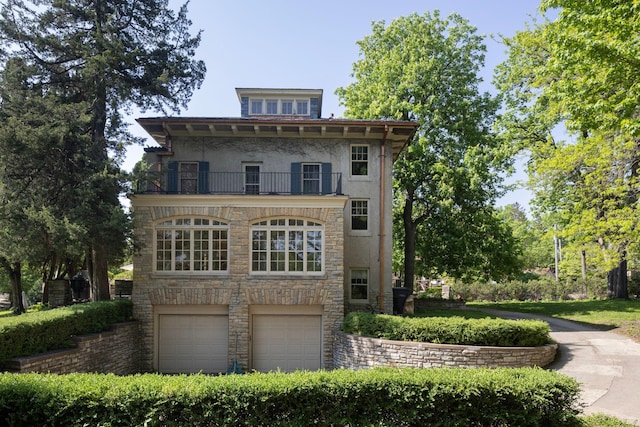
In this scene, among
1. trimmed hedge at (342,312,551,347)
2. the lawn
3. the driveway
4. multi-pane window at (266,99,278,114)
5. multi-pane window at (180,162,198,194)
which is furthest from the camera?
multi-pane window at (266,99,278,114)

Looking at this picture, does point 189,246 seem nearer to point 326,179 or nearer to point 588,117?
point 326,179

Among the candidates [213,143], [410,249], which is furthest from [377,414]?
[410,249]

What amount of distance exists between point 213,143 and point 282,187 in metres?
3.59

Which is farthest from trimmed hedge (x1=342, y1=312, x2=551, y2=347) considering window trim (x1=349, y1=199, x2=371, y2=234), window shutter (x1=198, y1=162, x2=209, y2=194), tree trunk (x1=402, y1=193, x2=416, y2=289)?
tree trunk (x1=402, y1=193, x2=416, y2=289)

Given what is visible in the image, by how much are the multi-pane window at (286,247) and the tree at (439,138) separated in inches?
383

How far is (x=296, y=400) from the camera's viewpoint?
6.86m

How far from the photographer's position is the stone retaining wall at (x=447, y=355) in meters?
11.3

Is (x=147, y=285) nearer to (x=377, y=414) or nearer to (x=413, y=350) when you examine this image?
(x=413, y=350)

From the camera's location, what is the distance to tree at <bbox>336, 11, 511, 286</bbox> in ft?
74.5

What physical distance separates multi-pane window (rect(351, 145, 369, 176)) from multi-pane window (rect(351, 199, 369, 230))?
51.5 inches

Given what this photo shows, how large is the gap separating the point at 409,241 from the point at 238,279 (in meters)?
12.5

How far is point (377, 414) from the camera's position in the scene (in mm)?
7047

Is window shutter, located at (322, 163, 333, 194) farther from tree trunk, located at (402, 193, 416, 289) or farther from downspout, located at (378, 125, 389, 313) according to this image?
tree trunk, located at (402, 193, 416, 289)

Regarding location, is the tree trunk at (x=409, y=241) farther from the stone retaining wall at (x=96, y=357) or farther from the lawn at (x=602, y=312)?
the stone retaining wall at (x=96, y=357)
